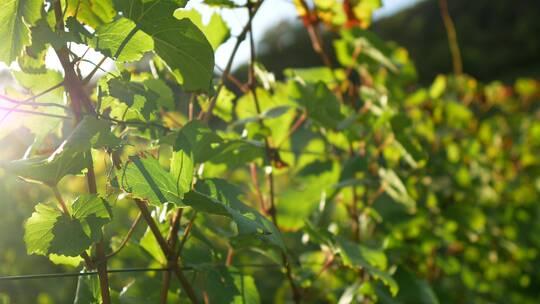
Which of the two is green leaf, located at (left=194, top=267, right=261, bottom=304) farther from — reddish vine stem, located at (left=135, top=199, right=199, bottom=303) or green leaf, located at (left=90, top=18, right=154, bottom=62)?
green leaf, located at (left=90, top=18, right=154, bottom=62)

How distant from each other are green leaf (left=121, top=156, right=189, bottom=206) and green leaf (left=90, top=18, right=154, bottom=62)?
126mm

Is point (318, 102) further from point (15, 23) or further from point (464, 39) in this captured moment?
point (464, 39)

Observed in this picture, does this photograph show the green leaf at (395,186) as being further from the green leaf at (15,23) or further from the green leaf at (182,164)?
the green leaf at (15,23)

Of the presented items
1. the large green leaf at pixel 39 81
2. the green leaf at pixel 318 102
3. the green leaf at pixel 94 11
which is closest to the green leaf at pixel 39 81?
the large green leaf at pixel 39 81

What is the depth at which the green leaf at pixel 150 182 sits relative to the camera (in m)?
0.70

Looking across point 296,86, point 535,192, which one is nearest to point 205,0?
point 296,86

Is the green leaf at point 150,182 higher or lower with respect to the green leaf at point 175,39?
lower

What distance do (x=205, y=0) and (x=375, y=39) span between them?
0.70 m

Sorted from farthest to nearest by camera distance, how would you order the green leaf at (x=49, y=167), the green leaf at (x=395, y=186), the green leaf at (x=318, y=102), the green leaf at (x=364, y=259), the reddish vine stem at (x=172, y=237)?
the green leaf at (x=395, y=186), the green leaf at (x=318, y=102), the green leaf at (x=364, y=259), the reddish vine stem at (x=172, y=237), the green leaf at (x=49, y=167)

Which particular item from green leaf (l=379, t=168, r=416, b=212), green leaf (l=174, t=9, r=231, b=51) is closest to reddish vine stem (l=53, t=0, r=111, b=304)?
green leaf (l=174, t=9, r=231, b=51)

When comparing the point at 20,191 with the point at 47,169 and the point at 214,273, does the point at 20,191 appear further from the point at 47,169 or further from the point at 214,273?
the point at 47,169

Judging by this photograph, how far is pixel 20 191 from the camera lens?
2.85m

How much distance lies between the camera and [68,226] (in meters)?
0.77

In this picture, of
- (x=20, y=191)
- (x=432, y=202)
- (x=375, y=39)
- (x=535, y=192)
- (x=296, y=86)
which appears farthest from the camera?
(x=535, y=192)
